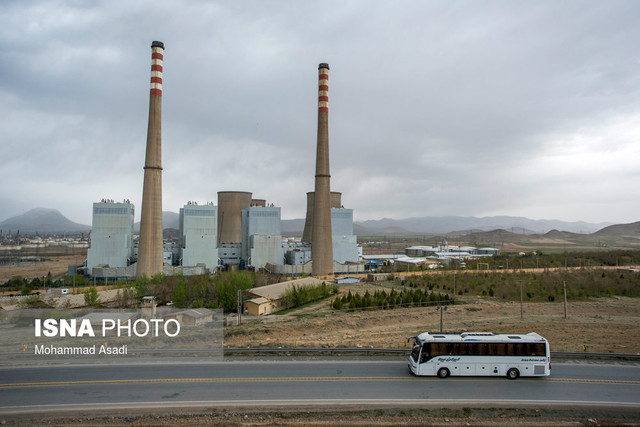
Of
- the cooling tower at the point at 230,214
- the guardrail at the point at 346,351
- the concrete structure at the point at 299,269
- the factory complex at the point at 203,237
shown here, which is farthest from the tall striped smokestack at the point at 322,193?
the guardrail at the point at 346,351

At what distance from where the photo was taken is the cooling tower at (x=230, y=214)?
69125 mm

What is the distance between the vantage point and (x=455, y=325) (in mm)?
25547

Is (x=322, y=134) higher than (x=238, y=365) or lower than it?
higher

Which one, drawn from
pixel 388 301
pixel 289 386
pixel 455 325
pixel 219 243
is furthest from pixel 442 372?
pixel 219 243

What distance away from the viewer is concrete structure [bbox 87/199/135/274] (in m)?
50.4

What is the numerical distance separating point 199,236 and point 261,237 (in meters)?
8.57

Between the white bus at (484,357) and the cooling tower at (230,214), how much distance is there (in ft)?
192

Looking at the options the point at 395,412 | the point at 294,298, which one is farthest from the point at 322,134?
the point at 395,412

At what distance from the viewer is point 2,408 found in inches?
A: 454

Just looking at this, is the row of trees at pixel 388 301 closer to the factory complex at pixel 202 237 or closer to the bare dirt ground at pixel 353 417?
the factory complex at pixel 202 237

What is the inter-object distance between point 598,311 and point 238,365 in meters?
30.1

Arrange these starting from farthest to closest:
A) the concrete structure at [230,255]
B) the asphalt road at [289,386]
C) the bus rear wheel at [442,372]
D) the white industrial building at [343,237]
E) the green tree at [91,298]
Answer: the concrete structure at [230,255]
the white industrial building at [343,237]
the green tree at [91,298]
the bus rear wheel at [442,372]
the asphalt road at [289,386]

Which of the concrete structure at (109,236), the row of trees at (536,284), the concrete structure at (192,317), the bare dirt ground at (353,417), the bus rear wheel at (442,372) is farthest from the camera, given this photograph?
the concrete structure at (109,236)

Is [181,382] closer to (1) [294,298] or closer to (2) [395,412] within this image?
(2) [395,412]
